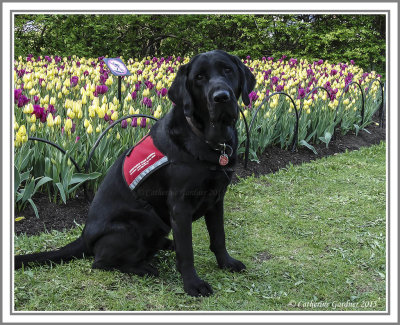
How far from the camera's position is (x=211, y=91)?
2.41 metres

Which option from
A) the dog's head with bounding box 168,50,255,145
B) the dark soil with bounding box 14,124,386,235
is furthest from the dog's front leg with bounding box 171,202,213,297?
the dark soil with bounding box 14,124,386,235

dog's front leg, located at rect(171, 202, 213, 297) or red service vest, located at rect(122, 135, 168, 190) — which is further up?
red service vest, located at rect(122, 135, 168, 190)

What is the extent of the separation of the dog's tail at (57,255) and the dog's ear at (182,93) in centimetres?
129

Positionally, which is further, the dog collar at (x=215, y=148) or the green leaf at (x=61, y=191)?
the green leaf at (x=61, y=191)

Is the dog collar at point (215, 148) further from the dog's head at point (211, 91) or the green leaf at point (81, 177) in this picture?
the green leaf at point (81, 177)

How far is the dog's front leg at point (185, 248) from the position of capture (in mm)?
2645

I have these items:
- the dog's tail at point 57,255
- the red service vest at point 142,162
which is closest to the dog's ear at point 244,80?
the red service vest at point 142,162

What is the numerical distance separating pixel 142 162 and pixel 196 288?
915 mm

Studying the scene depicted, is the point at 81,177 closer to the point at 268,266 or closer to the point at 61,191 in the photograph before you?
the point at 61,191

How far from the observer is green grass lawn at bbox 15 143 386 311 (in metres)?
2.71

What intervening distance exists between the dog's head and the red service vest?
363mm

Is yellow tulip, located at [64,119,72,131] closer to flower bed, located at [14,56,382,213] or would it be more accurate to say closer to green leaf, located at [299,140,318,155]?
flower bed, located at [14,56,382,213]

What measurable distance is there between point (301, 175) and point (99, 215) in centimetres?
324

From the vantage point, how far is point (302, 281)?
3.01 metres
